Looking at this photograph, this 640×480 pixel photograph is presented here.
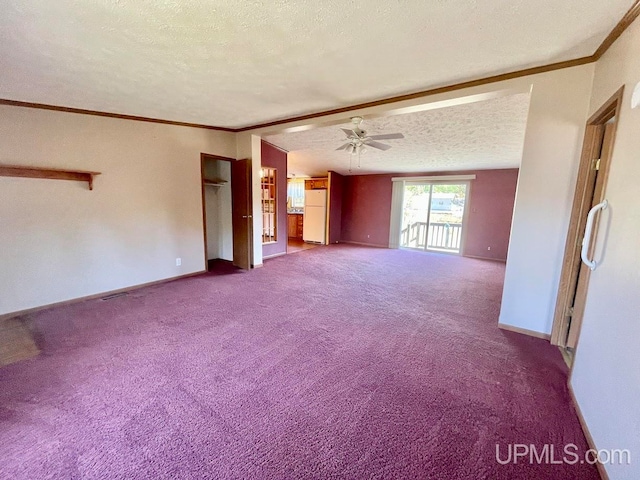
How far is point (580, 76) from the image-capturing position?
7.41 feet

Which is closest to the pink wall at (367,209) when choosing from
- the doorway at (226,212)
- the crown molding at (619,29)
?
the doorway at (226,212)

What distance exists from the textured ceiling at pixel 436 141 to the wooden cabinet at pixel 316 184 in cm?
51

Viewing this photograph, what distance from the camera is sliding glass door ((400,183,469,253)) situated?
6977mm

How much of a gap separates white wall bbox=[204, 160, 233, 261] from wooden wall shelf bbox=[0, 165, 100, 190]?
6.96 ft

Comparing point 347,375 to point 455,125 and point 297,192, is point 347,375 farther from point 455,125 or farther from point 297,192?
point 297,192

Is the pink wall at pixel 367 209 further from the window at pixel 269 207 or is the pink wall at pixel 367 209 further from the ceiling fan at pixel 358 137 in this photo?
the ceiling fan at pixel 358 137

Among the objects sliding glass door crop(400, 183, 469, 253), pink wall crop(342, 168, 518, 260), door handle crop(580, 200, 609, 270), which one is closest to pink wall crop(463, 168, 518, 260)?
pink wall crop(342, 168, 518, 260)

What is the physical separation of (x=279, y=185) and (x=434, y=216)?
4258 mm

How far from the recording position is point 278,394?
1.82 metres

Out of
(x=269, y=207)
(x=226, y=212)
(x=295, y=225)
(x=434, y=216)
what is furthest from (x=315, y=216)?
(x=434, y=216)

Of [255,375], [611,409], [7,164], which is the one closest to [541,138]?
[611,409]

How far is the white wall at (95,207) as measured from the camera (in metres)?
2.88

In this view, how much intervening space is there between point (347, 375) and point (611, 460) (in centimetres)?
139

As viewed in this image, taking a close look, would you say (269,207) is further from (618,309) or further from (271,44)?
(618,309)
